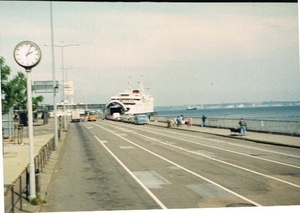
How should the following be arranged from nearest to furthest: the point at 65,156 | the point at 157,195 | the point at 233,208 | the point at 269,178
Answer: the point at 233,208, the point at 157,195, the point at 269,178, the point at 65,156

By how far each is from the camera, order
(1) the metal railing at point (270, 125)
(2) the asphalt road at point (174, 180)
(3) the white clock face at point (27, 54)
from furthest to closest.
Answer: (1) the metal railing at point (270, 125) < (3) the white clock face at point (27, 54) < (2) the asphalt road at point (174, 180)

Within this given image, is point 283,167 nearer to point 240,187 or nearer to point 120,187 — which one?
point 240,187

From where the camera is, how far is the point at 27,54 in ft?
38.9

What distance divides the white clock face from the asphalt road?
4194 millimetres

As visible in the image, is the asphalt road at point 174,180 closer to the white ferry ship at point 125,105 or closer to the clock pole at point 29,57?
the clock pole at point 29,57

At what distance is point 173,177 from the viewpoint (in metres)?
15.8

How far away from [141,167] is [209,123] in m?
35.9

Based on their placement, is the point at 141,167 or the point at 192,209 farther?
the point at 141,167

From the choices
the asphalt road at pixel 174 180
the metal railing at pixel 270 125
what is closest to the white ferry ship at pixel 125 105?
the metal railing at pixel 270 125

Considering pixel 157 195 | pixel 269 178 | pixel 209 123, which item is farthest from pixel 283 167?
pixel 209 123

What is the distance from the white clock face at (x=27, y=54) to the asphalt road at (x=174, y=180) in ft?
13.8

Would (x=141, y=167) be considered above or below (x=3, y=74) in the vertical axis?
below

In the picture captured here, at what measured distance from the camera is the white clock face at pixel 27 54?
38.7ft

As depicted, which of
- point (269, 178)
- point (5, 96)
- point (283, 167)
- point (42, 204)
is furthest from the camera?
point (5, 96)
